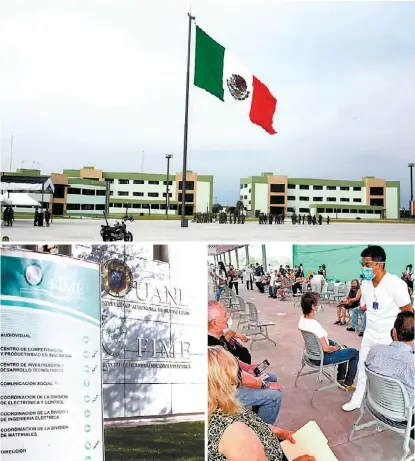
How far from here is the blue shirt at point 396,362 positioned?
1.79 m

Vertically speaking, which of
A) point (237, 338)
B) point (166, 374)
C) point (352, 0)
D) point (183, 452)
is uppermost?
point (352, 0)

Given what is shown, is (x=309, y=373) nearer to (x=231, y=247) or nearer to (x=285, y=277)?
(x=285, y=277)

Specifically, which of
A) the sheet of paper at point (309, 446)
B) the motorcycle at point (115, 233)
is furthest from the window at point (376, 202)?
the motorcycle at point (115, 233)

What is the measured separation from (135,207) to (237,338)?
95cm

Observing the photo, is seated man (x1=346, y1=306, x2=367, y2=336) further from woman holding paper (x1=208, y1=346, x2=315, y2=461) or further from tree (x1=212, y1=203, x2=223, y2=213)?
tree (x1=212, y1=203, x2=223, y2=213)

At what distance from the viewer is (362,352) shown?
1907 millimetres

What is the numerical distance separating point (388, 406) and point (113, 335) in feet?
3.81

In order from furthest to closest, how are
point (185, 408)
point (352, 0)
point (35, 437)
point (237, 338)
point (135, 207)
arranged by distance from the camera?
1. point (135, 207)
2. point (352, 0)
3. point (237, 338)
4. point (185, 408)
5. point (35, 437)

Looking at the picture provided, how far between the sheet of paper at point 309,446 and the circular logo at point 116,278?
933 mm

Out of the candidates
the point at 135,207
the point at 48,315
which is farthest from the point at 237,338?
the point at 135,207

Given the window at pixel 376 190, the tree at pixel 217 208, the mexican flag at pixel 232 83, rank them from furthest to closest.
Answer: the window at pixel 376 190, the tree at pixel 217 208, the mexican flag at pixel 232 83

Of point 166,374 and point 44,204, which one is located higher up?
point 44,204

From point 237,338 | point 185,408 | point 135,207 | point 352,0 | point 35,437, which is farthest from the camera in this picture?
point 135,207

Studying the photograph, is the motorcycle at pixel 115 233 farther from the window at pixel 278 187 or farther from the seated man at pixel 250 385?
the window at pixel 278 187
